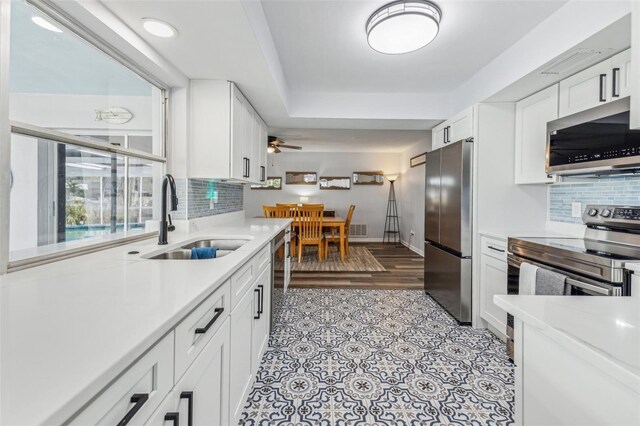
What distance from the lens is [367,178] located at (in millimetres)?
7434

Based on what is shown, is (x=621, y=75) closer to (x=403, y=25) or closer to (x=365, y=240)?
(x=403, y=25)

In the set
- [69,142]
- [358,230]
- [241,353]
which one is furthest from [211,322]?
[358,230]

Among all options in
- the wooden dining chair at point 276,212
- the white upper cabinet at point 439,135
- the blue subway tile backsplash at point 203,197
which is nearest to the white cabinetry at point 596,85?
the white upper cabinet at point 439,135

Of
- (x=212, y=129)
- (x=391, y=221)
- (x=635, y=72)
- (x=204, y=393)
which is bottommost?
(x=204, y=393)

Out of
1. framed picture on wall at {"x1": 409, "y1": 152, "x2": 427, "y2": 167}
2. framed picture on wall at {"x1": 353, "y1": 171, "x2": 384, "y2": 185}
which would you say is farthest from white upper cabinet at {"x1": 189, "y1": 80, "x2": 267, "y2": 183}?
framed picture on wall at {"x1": 353, "y1": 171, "x2": 384, "y2": 185}

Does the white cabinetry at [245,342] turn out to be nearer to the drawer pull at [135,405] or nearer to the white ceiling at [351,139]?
the drawer pull at [135,405]

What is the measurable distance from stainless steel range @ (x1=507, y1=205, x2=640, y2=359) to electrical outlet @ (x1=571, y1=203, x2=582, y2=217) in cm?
22

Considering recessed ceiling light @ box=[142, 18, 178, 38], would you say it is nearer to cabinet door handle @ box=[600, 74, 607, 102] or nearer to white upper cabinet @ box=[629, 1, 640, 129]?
white upper cabinet @ box=[629, 1, 640, 129]

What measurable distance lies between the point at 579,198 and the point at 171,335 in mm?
2979

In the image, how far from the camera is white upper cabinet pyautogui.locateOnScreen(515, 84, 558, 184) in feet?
7.38

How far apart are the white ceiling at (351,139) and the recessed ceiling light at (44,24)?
3.41 m

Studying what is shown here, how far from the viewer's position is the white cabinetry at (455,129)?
108 inches

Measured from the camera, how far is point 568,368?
2.31ft

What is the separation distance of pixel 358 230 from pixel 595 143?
5773 mm
